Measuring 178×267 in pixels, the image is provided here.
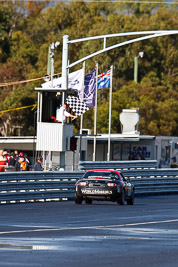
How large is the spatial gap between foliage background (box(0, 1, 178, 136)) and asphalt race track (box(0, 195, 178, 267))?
177ft

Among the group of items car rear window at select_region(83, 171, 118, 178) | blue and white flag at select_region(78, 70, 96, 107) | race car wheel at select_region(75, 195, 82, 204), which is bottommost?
race car wheel at select_region(75, 195, 82, 204)

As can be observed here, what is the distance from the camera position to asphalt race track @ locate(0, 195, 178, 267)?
10703 mm

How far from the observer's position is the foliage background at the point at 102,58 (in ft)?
258

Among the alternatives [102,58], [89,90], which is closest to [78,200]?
[89,90]

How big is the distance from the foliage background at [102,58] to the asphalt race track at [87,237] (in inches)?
2125

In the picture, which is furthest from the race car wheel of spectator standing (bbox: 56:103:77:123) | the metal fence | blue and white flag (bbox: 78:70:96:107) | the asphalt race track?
blue and white flag (bbox: 78:70:96:107)

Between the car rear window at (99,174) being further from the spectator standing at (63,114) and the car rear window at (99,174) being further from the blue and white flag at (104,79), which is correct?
the blue and white flag at (104,79)

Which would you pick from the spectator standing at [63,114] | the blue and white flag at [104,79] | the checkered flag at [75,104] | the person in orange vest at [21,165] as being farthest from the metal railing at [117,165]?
the blue and white flag at [104,79]

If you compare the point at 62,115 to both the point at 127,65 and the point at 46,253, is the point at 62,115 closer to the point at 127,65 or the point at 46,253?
the point at 46,253

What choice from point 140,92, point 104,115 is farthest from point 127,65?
point 104,115

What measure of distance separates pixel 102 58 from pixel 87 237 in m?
74.2

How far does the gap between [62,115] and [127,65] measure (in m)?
62.0

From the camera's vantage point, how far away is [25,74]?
90188 millimetres

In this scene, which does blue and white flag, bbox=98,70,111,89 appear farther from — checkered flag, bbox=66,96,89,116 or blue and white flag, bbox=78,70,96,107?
checkered flag, bbox=66,96,89,116
